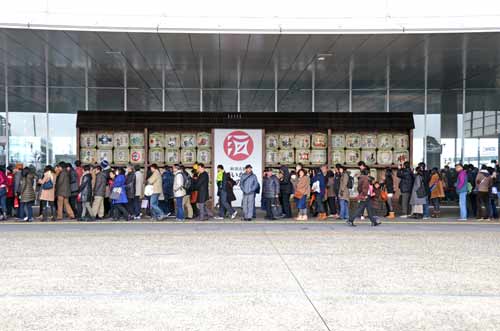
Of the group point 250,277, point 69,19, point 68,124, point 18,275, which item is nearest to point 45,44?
point 69,19

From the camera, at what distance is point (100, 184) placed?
15406 millimetres

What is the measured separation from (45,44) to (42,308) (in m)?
10.9

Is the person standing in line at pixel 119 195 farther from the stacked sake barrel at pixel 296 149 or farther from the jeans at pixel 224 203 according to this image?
Answer: the stacked sake barrel at pixel 296 149

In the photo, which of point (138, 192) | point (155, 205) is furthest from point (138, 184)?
point (155, 205)

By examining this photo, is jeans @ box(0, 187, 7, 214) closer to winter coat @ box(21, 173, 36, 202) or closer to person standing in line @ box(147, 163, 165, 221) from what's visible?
winter coat @ box(21, 173, 36, 202)

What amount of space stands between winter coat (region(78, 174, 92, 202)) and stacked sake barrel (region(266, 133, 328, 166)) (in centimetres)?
666

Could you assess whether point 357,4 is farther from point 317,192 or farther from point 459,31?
point 317,192

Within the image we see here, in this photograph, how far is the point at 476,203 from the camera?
16703 millimetres

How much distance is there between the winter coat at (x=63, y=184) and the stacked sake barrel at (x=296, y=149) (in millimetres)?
7145

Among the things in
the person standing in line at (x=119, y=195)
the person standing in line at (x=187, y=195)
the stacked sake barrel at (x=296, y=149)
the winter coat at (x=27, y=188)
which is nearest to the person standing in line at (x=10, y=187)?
the winter coat at (x=27, y=188)

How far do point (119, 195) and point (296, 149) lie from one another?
6.99 meters

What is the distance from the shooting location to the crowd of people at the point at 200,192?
1523 cm

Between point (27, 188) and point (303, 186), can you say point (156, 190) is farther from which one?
point (303, 186)

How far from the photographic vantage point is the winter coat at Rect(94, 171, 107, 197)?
605 inches
